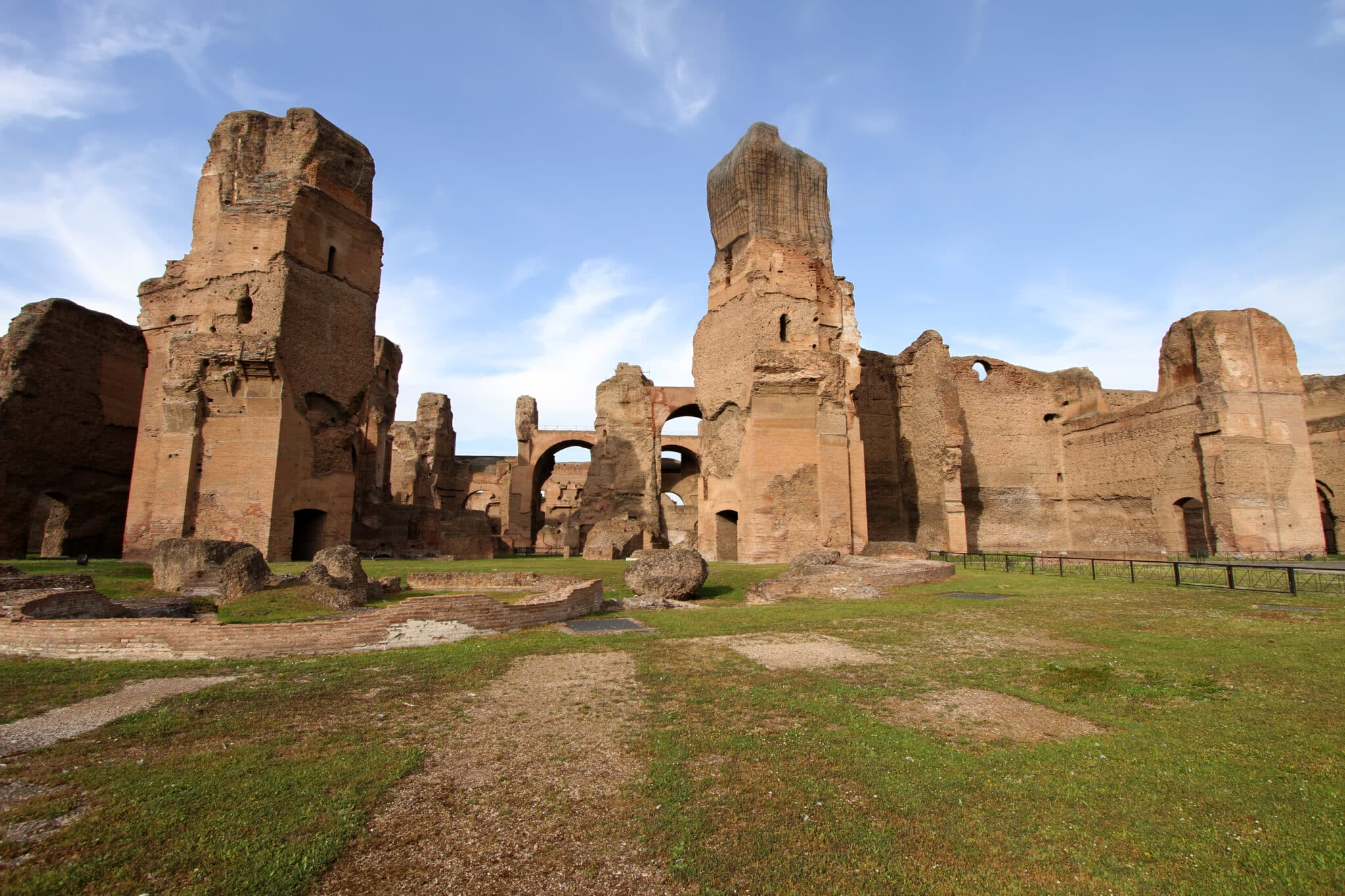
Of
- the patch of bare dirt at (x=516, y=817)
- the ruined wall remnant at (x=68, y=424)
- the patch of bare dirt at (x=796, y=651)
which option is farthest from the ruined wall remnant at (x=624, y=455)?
the patch of bare dirt at (x=516, y=817)

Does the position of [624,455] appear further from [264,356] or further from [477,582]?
[477,582]

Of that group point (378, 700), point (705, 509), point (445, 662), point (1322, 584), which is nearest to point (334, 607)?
point (445, 662)

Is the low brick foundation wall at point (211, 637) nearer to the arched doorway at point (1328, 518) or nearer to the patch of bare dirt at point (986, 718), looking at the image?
the patch of bare dirt at point (986, 718)

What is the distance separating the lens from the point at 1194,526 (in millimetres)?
20672

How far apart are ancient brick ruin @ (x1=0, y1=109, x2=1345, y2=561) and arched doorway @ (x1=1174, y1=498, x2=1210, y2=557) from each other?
74 mm

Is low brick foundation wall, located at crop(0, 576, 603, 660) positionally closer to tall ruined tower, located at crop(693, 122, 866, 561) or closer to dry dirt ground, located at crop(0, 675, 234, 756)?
dry dirt ground, located at crop(0, 675, 234, 756)

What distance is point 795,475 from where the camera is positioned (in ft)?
63.1

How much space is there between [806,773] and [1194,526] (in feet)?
76.2

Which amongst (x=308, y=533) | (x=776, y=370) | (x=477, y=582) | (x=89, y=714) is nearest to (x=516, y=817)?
(x=89, y=714)

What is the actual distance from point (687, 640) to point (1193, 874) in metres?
4.89

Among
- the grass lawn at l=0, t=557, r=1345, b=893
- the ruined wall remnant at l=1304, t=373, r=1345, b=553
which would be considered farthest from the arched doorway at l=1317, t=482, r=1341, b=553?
the grass lawn at l=0, t=557, r=1345, b=893

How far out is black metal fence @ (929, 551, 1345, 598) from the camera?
420 inches

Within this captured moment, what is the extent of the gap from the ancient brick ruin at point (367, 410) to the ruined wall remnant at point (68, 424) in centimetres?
5

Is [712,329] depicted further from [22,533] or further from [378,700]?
[22,533]
